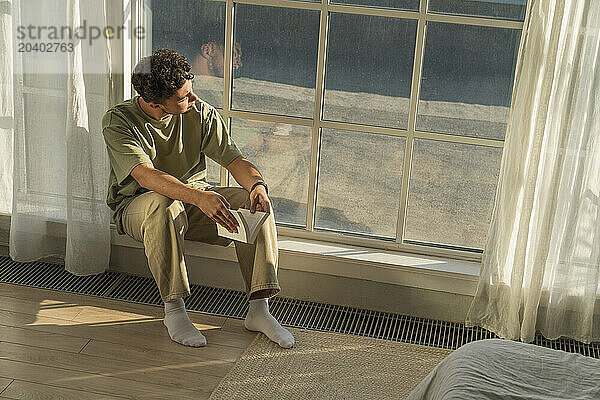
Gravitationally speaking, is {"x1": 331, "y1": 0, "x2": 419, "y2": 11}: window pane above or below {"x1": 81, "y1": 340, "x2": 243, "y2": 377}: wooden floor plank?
above

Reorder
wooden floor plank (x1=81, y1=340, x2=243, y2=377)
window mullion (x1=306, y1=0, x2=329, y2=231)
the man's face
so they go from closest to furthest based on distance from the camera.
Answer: wooden floor plank (x1=81, y1=340, x2=243, y2=377)
the man's face
window mullion (x1=306, y1=0, x2=329, y2=231)

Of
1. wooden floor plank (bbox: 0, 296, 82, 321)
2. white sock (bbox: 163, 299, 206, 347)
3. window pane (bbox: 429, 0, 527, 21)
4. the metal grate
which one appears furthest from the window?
wooden floor plank (bbox: 0, 296, 82, 321)

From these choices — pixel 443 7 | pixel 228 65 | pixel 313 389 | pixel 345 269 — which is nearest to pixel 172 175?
pixel 228 65

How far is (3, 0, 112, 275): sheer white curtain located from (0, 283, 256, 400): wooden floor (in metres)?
0.25

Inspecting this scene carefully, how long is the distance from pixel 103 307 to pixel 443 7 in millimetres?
1804

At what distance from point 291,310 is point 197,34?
4.00ft

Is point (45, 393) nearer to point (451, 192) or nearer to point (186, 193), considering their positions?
point (186, 193)

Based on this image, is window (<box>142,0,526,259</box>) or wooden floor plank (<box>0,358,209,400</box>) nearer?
wooden floor plank (<box>0,358,209,400</box>)

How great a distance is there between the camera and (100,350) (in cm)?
269

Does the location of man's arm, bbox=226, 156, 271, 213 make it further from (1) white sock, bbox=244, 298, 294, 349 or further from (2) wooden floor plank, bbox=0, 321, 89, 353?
(2) wooden floor plank, bbox=0, 321, 89, 353

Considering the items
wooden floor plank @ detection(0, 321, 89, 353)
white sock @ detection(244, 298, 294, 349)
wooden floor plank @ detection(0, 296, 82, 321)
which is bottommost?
wooden floor plank @ detection(0, 321, 89, 353)

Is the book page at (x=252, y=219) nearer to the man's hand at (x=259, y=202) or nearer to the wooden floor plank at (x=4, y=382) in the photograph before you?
the man's hand at (x=259, y=202)

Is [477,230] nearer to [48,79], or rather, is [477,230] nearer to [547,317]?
[547,317]

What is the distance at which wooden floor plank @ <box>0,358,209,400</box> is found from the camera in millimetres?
2439
